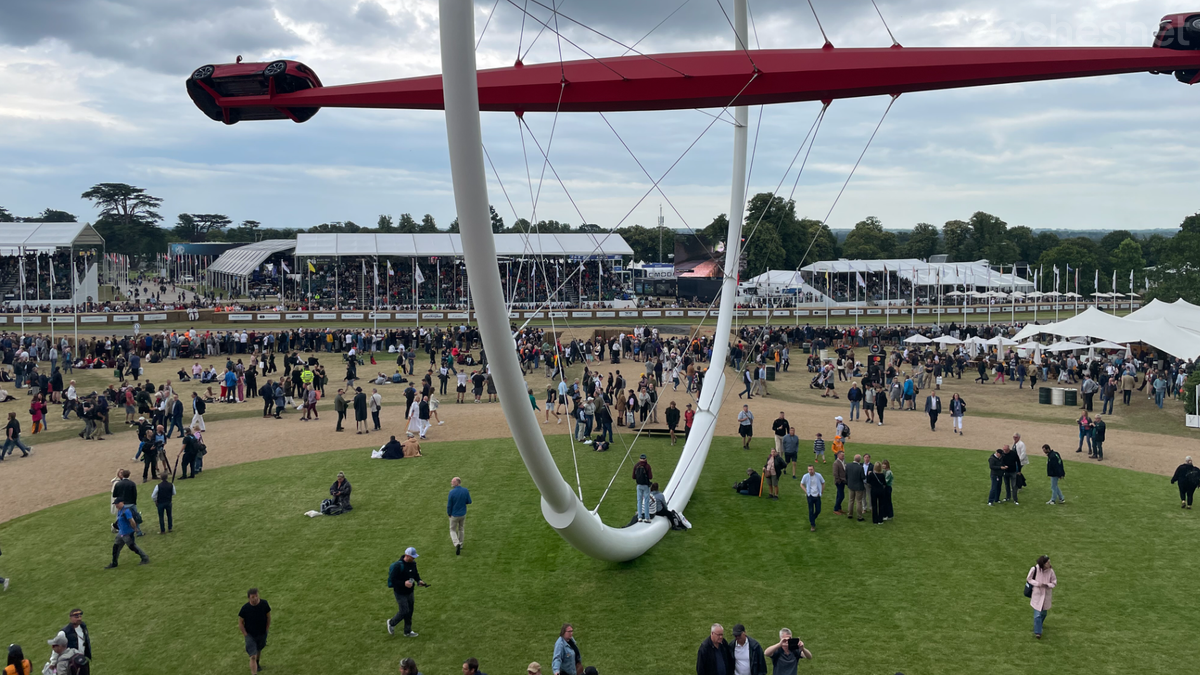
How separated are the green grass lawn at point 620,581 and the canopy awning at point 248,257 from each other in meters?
62.7

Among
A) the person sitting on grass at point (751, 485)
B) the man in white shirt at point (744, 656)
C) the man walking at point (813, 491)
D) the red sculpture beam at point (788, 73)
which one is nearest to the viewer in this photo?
the man in white shirt at point (744, 656)

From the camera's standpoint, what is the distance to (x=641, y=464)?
47.5ft

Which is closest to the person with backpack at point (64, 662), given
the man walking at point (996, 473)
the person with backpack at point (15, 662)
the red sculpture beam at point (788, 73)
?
the person with backpack at point (15, 662)

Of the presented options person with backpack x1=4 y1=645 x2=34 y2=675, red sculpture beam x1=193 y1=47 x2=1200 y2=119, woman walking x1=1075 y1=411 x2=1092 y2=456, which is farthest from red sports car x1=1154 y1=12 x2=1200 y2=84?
person with backpack x1=4 y1=645 x2=34 y2=675

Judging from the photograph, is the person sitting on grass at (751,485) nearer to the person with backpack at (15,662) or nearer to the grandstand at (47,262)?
the person with backpack at (15,662)

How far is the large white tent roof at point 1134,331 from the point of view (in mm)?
27078

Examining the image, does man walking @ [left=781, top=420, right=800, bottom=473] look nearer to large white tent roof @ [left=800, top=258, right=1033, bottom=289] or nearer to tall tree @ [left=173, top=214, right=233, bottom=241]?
large white tent roof @ [left=800, top=258, right=1033, bottom=289]

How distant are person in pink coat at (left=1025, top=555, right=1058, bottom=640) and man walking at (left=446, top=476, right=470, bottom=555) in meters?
7.74

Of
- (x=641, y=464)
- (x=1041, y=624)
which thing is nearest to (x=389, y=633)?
(x=641, y=464)

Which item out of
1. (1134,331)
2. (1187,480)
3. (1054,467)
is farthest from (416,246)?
(1187,480)

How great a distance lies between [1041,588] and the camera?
1027 centimetres

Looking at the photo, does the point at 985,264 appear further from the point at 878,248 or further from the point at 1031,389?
the point at 1031,389

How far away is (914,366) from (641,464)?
2315 cm

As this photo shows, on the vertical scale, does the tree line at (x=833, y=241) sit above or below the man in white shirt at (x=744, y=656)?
above
